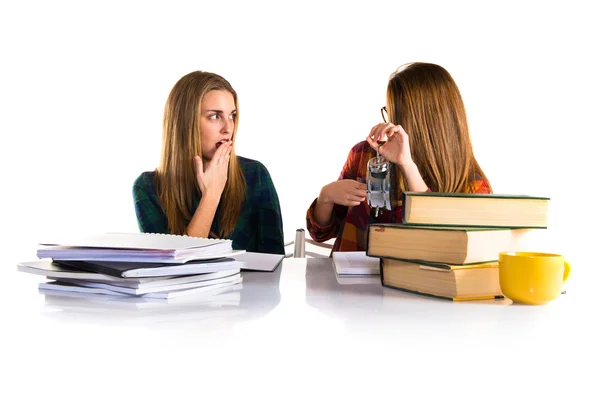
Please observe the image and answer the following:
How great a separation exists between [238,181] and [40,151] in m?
2.57

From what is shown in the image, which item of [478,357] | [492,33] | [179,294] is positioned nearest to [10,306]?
[179,294]

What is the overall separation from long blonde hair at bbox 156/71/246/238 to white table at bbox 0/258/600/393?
1269mm

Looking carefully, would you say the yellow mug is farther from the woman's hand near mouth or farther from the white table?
the woman's hand near mouth

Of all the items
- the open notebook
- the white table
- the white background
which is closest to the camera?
the white table

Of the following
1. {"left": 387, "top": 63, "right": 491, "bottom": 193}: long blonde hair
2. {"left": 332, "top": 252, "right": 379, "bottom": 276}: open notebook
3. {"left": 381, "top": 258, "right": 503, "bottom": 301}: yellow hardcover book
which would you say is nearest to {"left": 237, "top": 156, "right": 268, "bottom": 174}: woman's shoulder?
{"left": 387, "top": 63, "right": 491, "bottom": 193}: long blonde hair

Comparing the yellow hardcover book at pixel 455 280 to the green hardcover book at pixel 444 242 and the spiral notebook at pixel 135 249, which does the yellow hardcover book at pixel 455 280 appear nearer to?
the green hardcover book at pixel 444 242

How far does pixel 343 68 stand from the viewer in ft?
14.5

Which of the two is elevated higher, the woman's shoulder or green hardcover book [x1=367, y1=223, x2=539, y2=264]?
the woman's shoulder

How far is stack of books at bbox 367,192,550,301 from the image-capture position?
3.43 feet

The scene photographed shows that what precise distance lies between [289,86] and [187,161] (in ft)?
7.23

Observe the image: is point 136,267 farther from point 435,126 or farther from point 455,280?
point 435,126

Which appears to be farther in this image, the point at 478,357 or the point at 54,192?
the point at 54,192

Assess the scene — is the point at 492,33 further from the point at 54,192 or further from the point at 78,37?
the point at 54,192

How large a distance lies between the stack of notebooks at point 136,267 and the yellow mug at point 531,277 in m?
0.49
